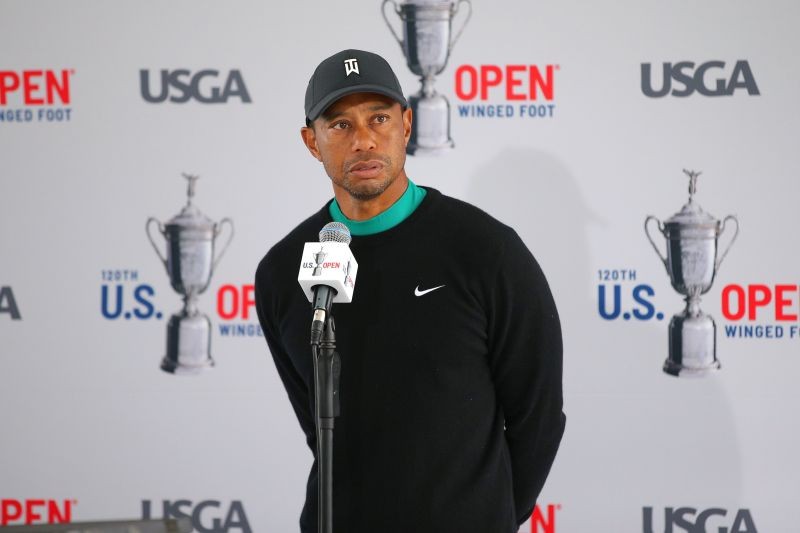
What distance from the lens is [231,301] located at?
9.75 ft

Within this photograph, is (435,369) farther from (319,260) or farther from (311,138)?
(311,138)

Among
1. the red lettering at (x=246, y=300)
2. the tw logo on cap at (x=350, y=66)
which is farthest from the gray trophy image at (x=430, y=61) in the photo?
the tw logo on cap at (x=350, y=66)

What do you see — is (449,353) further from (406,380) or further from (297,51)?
(297,51)

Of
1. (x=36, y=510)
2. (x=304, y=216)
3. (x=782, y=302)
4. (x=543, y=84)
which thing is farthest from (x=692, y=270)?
(x=36, y=510)

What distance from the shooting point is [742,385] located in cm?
281

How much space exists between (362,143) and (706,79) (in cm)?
161

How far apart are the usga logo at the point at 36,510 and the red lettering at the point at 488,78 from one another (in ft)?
5.93

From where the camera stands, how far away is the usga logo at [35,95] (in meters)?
3.02

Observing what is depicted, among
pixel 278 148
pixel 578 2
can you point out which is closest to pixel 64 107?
pixel 278 148

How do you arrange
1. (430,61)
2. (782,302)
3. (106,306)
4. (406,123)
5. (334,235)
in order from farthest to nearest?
(106,306) < (430,61) < (782,302) < (406,123) < (334,235)

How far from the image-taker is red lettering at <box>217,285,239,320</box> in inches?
117

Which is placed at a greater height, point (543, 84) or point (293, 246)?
point (543, 84)

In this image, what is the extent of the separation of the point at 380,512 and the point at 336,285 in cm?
43

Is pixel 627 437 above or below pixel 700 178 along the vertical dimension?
below
